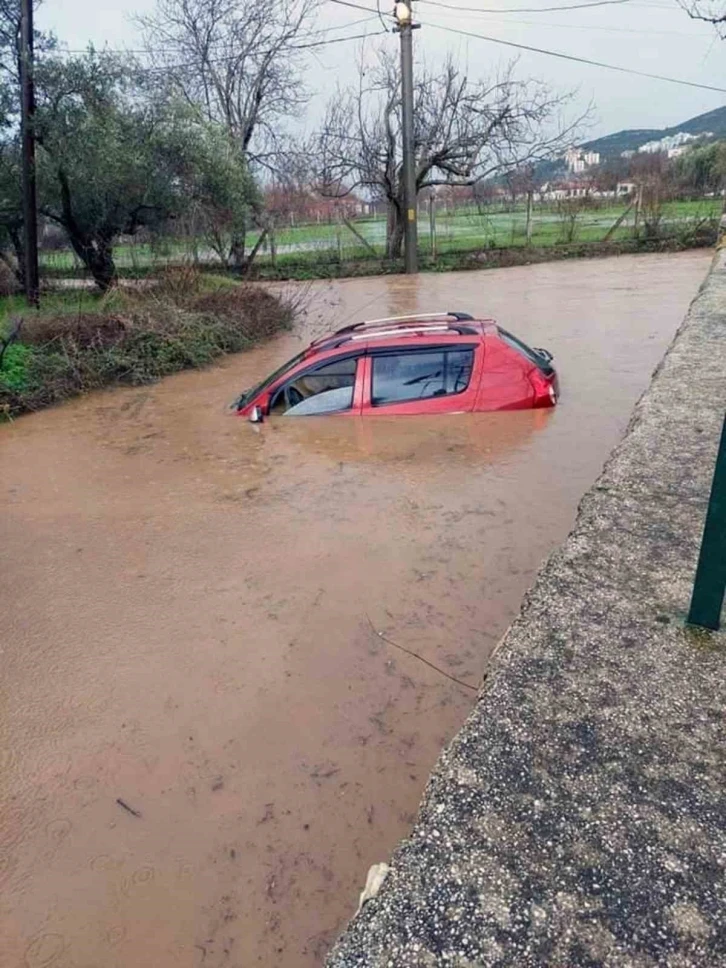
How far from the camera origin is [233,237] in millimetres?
20781

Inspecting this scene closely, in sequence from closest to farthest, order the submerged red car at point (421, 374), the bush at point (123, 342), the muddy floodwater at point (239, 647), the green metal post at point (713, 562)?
the green metal post at point (713, 562) < the muddy floodwater at point (239, 647) < the submerged red car at point (421, 374) < the bush at point (123, 342)

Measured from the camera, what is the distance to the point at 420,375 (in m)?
6.99

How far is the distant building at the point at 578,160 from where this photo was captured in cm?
2937

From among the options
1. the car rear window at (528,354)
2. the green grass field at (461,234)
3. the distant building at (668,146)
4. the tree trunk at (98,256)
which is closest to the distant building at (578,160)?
the distant building at (668,146)

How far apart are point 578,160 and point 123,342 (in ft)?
96.1

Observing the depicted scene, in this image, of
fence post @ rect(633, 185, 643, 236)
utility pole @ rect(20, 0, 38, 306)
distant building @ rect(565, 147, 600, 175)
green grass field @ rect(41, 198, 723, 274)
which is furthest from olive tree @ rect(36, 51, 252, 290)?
distant building @ rect(565, 147, 600, 175)

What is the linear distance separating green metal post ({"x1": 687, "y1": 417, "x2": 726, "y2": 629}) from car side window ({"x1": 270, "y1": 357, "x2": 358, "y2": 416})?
4.89 m


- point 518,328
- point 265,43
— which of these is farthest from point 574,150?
point 518,328

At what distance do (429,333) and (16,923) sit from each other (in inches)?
219

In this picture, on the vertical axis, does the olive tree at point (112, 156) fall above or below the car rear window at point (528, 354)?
above

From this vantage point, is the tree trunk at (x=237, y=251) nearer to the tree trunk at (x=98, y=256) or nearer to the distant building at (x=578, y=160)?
the tree trunk at (x=98, y=256)

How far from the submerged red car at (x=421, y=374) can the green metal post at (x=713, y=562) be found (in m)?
4.56

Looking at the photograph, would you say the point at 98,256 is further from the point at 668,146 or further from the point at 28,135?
the point at 668,146

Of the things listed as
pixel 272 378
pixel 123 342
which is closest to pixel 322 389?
pixel 272 378
